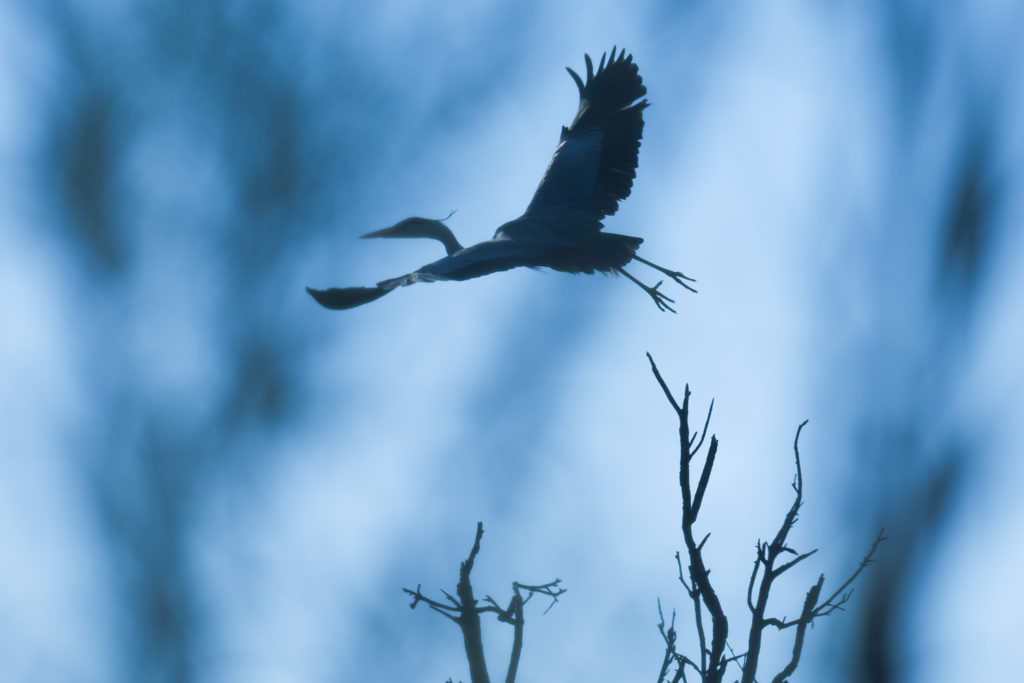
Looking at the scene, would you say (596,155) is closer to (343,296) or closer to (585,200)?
(585,200)

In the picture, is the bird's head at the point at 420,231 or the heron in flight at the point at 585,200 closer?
the heron in flight at the point at 585,200

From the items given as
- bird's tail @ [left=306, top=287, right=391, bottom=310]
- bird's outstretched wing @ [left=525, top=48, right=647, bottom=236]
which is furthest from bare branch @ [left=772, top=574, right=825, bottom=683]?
bird's outstretched wing @ [left=525, top=48, right=647, bottom=236]

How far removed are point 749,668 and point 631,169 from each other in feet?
16.8

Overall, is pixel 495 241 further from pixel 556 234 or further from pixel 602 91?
pixel 602 91

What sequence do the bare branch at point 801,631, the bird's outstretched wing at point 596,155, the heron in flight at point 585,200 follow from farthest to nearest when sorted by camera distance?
the bird's outstretched wing at point 596,155
the heron in flight at point 585,200
the bare branch at point 801,631

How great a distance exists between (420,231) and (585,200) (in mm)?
1268

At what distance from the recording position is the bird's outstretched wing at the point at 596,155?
6.88 metres

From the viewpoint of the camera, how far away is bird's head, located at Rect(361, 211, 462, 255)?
283 inches

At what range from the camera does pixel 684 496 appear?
2617 mm

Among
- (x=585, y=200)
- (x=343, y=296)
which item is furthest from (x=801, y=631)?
(x=585, y=200)

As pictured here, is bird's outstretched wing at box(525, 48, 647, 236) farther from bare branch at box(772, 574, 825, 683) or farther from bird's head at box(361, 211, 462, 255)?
bare branch at box(772, 574, 825, 683)

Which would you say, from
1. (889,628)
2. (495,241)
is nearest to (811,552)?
(889,628)

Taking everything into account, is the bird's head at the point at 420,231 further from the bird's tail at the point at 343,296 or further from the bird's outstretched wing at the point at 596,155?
the bird's tail at the point at 343,296

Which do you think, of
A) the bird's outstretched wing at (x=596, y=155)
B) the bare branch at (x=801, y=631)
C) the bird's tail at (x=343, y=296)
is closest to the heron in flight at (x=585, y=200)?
the bird's outstretched wing at (x=596, y=155)
